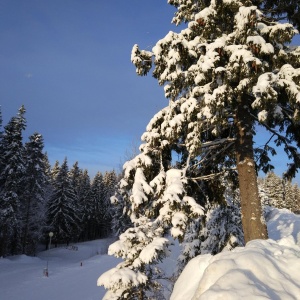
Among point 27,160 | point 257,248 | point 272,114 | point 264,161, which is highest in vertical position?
point 27,160

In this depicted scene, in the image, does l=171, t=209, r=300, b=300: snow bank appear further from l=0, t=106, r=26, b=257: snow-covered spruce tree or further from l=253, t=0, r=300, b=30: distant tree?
l=0, t=106, r=26, b=257: snow-covered spruce tree

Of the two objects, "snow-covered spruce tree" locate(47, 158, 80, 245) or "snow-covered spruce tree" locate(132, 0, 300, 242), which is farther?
"snow-covered spruce tree" locate(47, 158, 80, 245)

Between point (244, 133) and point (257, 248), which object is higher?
point (244, 133)

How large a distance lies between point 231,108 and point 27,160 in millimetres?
35274

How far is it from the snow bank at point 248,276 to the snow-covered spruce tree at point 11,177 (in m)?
31.6

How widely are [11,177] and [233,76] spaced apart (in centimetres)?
3218

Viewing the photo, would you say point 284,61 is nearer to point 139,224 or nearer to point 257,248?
point 257,248

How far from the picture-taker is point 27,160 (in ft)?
126

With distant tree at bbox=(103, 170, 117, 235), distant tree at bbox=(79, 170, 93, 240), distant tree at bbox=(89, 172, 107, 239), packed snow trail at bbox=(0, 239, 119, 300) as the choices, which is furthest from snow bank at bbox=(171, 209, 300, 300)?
distant tree at bbox=(89, 172, 107, 239)

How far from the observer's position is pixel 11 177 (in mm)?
33656

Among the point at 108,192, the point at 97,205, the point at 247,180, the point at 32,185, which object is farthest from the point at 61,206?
the point at 247,180

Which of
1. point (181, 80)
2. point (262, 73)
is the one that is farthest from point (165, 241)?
point (262, 73)

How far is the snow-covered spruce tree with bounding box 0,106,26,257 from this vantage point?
3259 cm

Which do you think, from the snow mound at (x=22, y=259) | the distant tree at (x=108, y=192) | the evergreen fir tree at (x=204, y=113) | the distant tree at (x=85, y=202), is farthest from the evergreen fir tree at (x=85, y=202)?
the evergreen fir tree at (x=204, y=113)
